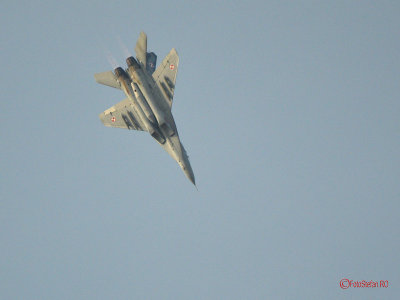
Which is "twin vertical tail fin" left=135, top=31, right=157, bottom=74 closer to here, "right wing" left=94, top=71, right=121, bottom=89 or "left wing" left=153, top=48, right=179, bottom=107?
"left wing" left=153, top=48, right=179, bottom=107

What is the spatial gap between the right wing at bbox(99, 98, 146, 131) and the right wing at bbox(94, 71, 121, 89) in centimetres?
263

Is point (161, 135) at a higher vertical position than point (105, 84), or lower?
lower

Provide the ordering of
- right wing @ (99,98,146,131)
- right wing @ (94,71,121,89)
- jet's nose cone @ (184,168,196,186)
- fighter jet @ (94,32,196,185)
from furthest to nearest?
1. right wing @ (99,98,146,131)
2. right wing @ (94,71,121,89)
3. fighter jet @ (94,32,196,185)
4. jet's nose cone @ (184,168,196,186)

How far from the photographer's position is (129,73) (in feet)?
175

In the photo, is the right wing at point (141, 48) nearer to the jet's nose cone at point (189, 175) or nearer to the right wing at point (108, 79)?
the right wing at point (108, 79)

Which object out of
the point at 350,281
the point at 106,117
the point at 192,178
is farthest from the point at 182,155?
the point at 350,281

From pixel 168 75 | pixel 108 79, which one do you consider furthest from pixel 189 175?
pixel 108 79

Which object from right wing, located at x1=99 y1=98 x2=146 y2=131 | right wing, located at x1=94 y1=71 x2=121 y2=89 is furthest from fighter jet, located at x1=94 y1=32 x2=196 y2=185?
right wing, located at x1=99 y1=98 x2=146 y2=131

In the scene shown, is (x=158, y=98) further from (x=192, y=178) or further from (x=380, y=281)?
(x=380, y=281)

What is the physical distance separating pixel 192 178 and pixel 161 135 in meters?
6.74

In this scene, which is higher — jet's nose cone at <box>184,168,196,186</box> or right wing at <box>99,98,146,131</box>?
right wing at <box>99,98,146,131</box>

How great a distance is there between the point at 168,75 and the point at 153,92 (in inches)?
115

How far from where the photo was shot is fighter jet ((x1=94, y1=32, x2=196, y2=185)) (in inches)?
2019

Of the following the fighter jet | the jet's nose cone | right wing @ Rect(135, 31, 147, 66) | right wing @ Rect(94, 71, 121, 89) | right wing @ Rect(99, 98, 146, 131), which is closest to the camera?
the jet's nose cone
